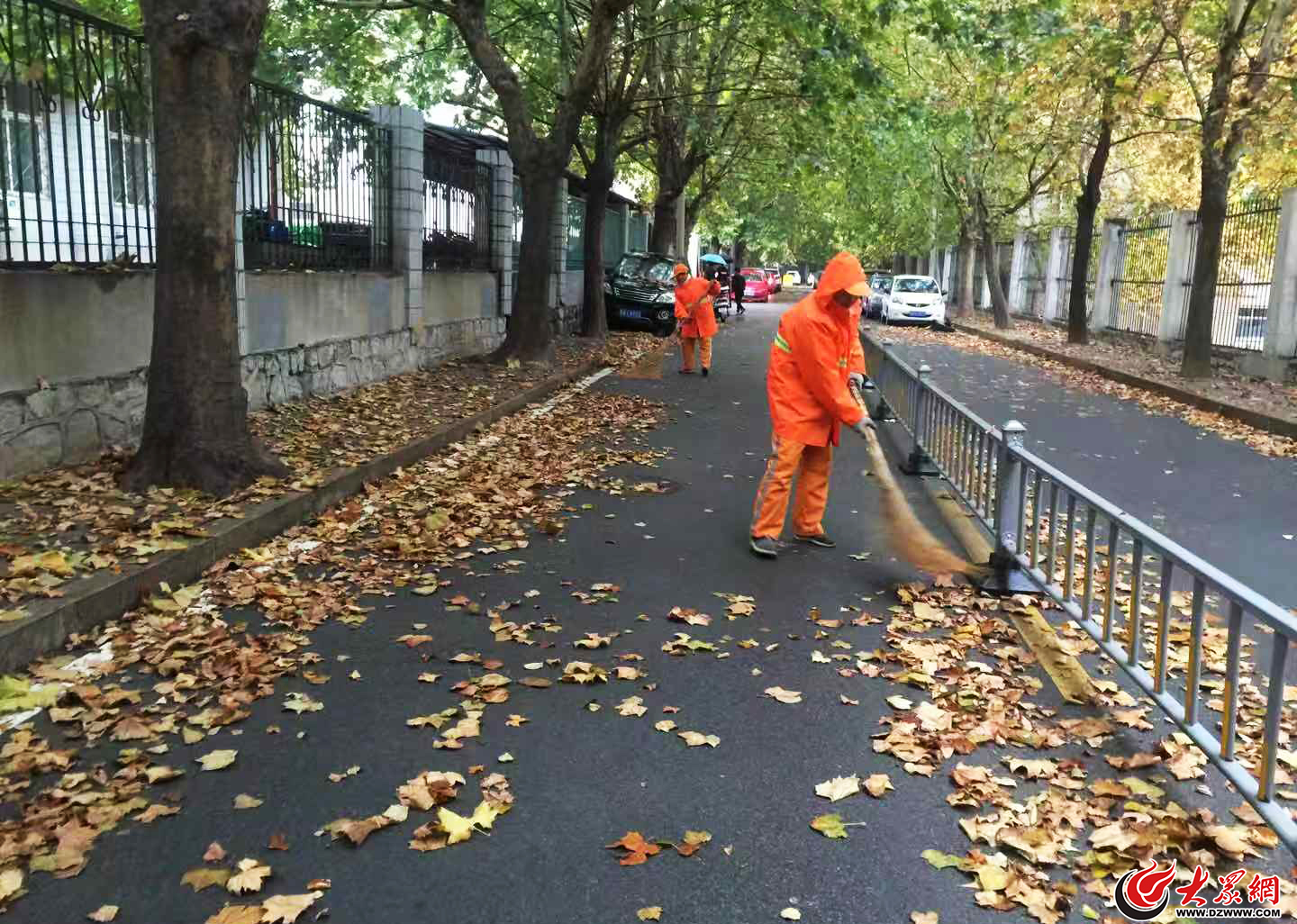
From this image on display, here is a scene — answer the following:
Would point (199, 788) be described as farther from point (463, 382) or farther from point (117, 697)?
point (463, 382)

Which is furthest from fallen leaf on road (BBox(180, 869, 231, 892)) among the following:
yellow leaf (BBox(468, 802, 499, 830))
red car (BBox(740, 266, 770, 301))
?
red car (BBox(740, 266, 770, 301))

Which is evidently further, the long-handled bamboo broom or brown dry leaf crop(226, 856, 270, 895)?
the long-handled bamboo broom

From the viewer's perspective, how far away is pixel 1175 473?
995 cm

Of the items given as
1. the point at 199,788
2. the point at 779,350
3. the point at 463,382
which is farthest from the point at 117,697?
the point at 463,382

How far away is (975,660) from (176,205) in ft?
18.3

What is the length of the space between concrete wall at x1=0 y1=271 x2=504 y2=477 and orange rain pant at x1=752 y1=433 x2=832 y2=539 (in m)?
4.83

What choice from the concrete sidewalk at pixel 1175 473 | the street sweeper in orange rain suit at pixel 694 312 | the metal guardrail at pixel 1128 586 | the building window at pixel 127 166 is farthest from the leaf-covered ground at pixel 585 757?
the street sweeper in orange rain suit at pixel 694 312

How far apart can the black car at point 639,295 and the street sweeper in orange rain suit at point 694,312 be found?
9097 millimetres

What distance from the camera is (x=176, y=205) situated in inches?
279

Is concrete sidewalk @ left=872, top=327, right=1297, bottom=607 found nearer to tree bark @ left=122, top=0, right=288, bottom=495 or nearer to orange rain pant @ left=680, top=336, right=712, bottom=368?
orange rain pant @ left=680, top=336, right=712, bottom=368

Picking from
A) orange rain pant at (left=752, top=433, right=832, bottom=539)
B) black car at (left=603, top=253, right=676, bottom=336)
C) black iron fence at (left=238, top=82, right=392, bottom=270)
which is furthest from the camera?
black car at (left=603, top=253, right=676, bottom=336)

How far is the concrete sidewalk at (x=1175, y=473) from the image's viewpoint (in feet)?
23.6

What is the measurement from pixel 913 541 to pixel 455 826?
4529 mm

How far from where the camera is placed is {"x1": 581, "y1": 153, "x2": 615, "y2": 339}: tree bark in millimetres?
22141
